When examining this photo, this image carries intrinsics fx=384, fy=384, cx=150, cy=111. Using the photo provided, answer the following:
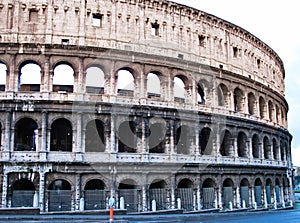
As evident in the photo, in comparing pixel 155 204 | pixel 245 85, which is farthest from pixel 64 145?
pixel 245 85

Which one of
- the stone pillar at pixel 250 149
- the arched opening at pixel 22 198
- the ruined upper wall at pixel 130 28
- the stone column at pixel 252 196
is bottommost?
the stone column at pixel 252 196

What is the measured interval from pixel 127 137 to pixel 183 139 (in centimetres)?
385

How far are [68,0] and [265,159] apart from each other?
17.0 meters

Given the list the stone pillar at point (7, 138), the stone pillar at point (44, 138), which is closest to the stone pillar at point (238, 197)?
the stone pillar at point (44, 138)

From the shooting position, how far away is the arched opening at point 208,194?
22078 mm

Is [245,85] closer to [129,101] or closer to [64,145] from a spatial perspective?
[129,101]

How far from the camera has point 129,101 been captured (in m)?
20.3

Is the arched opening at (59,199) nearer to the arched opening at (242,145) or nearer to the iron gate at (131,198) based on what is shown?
the iron gate at (131,198)

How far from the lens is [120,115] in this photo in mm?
20016

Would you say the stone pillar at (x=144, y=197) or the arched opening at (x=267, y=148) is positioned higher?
the arched opening at (x=267, y=148)

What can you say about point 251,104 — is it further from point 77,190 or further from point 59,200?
point 59,200

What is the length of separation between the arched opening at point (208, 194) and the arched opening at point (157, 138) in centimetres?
348

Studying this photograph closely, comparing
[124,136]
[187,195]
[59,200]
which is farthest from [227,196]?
[59,200]

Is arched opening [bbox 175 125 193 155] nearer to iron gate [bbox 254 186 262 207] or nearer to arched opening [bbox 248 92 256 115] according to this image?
iron gate [bbox 254 186 262 207]
